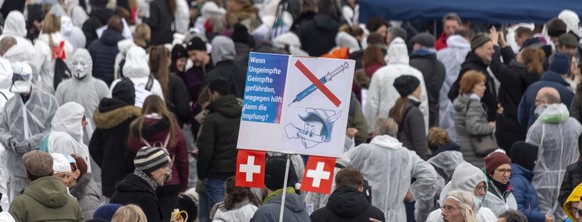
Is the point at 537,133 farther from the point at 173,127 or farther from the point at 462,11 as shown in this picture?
the point at 462,11

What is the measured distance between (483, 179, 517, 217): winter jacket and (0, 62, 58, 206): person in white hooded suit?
393 centimetres

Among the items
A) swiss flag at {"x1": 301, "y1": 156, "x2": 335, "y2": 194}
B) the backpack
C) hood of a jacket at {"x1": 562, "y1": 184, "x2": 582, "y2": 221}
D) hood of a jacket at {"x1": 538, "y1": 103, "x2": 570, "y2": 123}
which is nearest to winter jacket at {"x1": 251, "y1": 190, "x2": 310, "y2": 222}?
swiss flag at {"x1": 301, "y1": 156, "x2": 335, "y2": 194}

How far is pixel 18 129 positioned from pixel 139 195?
8.37 ft

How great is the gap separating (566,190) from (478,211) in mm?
2080

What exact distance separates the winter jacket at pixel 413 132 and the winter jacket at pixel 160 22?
26.5ft

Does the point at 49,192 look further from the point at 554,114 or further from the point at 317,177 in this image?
the point at 554,114

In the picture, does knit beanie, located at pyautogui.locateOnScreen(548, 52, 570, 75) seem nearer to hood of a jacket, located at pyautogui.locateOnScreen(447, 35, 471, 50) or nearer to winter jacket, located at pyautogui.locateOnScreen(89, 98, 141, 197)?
hood of a jacket, located at pyautogui.locateOnScreen(447, 35, 471, 50)

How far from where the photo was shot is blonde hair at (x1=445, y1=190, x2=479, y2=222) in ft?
34.2

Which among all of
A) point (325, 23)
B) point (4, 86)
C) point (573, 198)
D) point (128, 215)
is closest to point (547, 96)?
point (573, 198)

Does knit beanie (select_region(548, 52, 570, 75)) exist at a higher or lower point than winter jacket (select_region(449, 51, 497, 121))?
higher

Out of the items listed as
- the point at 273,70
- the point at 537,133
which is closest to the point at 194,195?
the point at 537,133

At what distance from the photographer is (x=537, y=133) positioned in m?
14.3

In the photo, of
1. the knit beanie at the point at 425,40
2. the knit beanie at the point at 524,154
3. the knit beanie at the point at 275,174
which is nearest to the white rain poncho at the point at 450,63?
the knit beanie at the point at 425,40

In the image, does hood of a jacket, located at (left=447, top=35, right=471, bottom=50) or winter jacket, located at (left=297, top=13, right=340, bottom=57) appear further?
winter jacket, located at (left=297, top=13, right=340, bottom=57)
